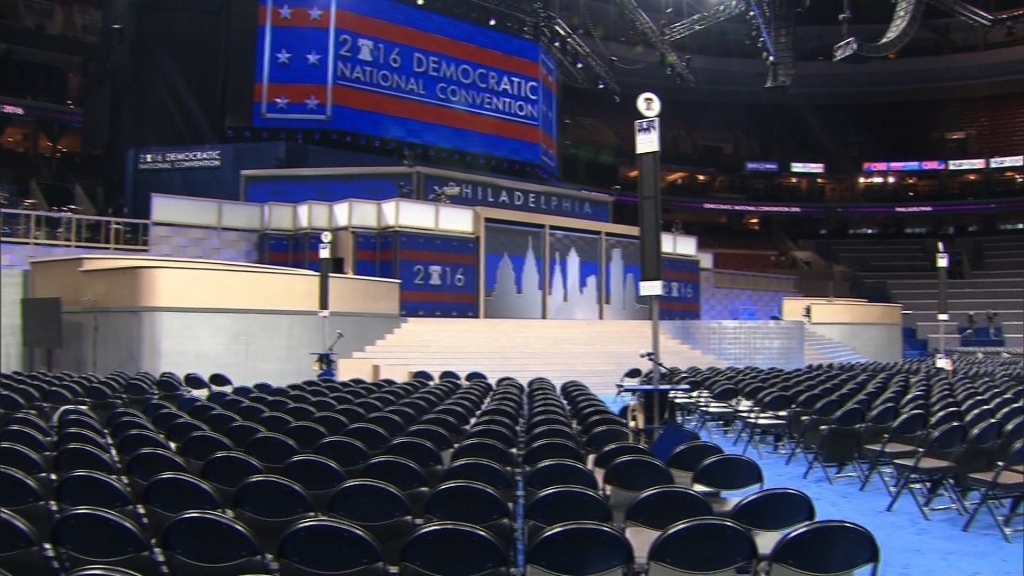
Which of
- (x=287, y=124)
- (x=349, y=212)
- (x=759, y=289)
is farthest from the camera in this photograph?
(x=759, y=289)

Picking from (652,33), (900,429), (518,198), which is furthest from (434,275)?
(900,429)

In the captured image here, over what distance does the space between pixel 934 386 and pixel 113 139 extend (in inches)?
976

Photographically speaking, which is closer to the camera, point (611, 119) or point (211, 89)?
point (211, 89)

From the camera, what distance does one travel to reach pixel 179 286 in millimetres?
14914

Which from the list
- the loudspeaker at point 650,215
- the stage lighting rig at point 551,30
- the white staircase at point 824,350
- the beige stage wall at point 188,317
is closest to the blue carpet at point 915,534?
the loudspeaker at point 650,215

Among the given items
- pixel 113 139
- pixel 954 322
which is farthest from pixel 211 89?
pixel 954 322

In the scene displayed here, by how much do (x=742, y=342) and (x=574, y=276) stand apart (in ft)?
18.7

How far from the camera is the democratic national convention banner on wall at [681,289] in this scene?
28.0 meters

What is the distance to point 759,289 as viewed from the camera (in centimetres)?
3534

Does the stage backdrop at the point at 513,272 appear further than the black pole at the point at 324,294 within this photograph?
Yes

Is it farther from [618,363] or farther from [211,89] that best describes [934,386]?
[211,89]

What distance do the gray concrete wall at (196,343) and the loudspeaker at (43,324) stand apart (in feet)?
3.58

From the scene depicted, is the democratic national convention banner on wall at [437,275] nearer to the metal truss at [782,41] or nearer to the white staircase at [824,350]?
the metal truss at [782,41]

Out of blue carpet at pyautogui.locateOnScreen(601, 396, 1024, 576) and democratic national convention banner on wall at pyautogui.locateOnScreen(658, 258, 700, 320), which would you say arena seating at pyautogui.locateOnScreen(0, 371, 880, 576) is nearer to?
blue carpet at pyautogui.locateOnScreen(601, 396, 1024, 576)
